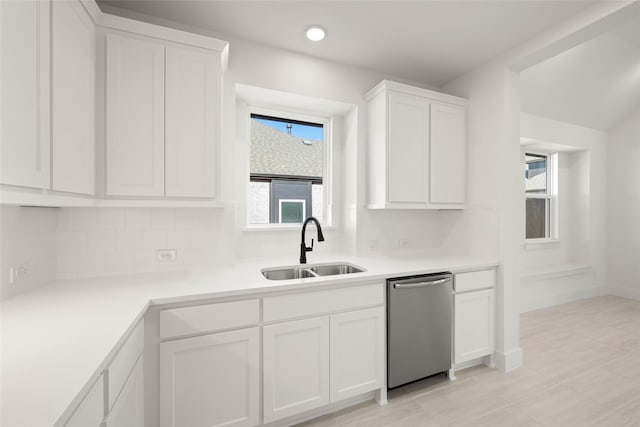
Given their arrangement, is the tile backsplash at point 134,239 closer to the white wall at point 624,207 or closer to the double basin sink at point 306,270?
the double basin sink at point 306,270

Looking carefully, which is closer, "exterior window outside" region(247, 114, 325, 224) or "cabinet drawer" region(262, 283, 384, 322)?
"cabinet drawer" region(262, 283, 384, 322)

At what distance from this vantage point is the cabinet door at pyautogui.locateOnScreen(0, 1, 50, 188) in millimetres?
935

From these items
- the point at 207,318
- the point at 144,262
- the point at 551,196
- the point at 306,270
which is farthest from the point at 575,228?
the point at 144,262

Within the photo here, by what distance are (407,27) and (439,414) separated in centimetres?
276

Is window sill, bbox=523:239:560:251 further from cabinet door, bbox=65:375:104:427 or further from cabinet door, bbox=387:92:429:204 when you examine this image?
cabinet door, bbox=65:375:104:427

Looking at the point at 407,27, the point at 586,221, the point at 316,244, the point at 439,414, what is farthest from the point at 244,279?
the point at 586,221

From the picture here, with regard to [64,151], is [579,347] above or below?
below

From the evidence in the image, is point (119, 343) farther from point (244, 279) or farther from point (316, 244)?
point (316, 244)

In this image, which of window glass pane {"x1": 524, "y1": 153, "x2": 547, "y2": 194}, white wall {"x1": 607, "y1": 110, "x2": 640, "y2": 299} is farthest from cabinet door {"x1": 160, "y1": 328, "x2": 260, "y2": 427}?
white wall {"x1": 607, "y1": 110, "x2": 640, "y2": 299}

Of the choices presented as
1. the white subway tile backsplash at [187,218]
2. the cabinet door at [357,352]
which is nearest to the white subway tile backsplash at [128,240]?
the white subway tile backsplash at [187,218]

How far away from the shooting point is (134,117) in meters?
1.66

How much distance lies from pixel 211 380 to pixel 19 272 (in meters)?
1.11

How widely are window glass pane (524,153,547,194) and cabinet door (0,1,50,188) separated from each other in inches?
211

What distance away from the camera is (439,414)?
74.3 inches
